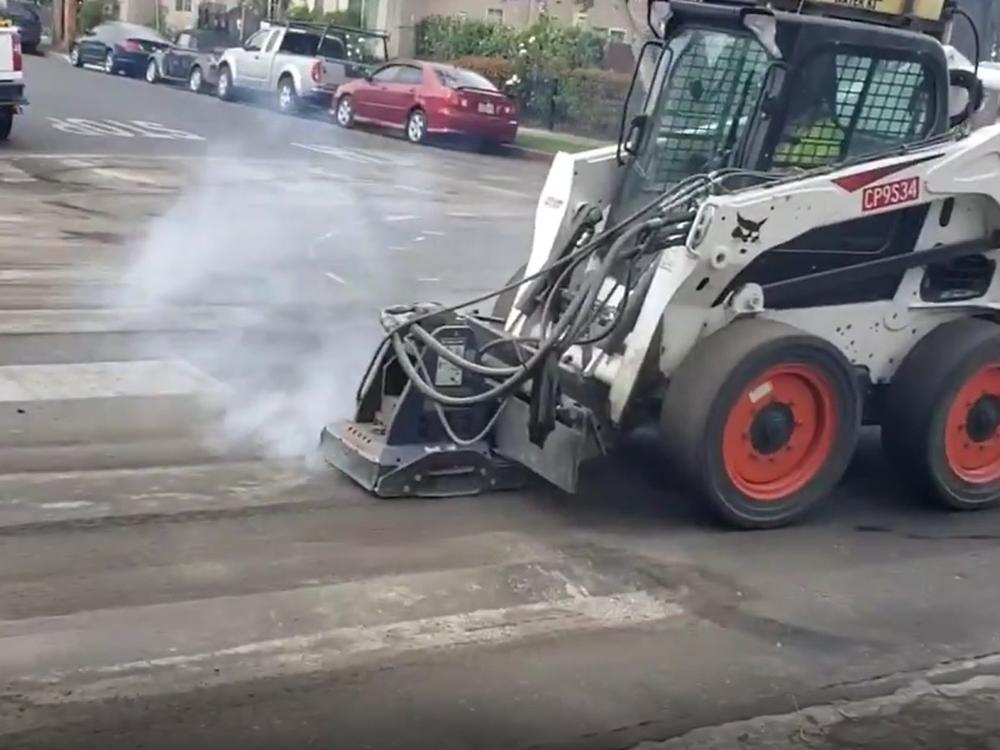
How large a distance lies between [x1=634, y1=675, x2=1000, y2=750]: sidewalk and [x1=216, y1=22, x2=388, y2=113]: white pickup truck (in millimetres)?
26871

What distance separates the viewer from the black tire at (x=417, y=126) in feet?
92.7

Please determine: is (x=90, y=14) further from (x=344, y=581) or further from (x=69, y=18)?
(x=344, y=581)

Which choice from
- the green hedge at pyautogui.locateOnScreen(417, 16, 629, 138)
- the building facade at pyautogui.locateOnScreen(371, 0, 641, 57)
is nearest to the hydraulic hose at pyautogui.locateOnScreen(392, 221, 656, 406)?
the green hedge at pyautogui.locateOnScreen(417, 16, 629, 138)

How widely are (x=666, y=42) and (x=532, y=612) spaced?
132 inches

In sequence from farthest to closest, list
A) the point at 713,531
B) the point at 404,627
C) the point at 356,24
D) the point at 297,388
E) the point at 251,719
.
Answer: the point at 356,24
the point at 297,388
the point at 713,531
the point at 404,627
the point at 251,719

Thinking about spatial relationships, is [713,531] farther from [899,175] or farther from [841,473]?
[899,175]

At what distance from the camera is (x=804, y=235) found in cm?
722

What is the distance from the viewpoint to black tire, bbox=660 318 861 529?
691 cm

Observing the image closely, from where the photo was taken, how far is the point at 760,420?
7.14 metres

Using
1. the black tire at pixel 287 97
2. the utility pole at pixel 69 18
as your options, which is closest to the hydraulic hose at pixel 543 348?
the black tire at pixel 287 97

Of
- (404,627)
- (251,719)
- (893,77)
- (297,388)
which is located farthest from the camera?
(297,388)

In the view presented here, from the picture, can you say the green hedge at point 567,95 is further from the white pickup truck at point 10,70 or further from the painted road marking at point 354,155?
the white pickup truck at point 10,70

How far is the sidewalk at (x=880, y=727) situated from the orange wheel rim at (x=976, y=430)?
2.18 meters

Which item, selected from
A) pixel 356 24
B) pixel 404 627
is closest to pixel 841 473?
pixel 404 627
